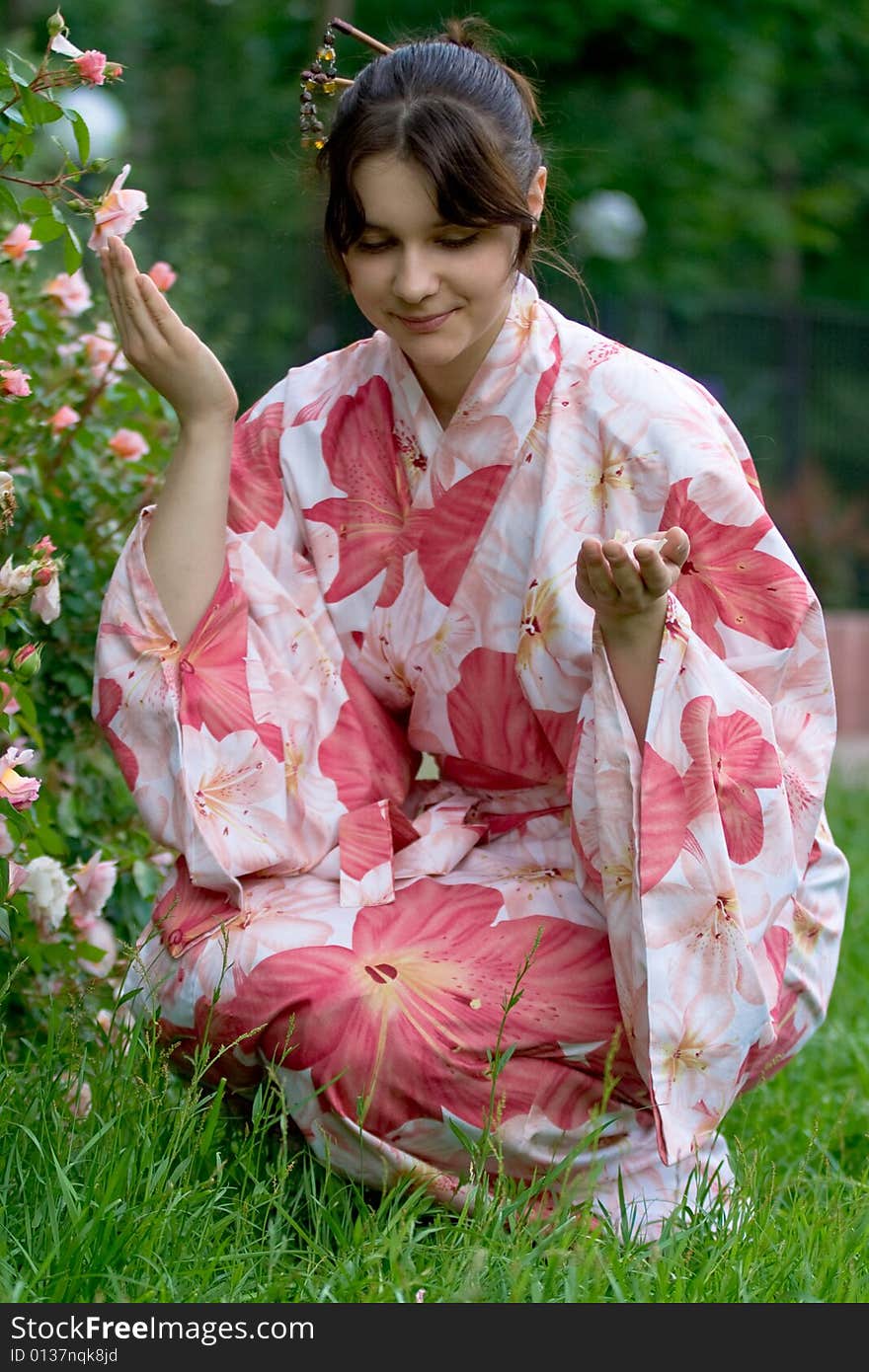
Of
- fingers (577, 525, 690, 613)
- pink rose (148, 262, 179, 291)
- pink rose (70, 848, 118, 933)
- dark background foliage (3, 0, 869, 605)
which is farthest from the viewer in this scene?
dark background foliage (3, 0, 869, 605)

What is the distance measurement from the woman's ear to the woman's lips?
0.20 meters

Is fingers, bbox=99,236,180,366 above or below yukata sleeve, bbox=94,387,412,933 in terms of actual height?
above

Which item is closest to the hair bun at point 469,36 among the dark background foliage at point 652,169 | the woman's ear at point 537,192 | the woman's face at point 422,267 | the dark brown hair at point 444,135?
the dark brown hair at point 444,135

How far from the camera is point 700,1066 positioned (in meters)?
2.08

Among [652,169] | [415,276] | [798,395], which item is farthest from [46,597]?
[798,395]

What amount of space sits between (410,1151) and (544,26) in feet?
22.0

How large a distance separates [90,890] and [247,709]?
15.5 inches

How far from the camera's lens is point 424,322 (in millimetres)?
2295

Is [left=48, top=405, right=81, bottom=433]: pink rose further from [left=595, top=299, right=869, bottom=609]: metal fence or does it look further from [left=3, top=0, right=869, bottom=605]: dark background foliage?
[left=595, top=299, right=869, bottom=609]: metal fence

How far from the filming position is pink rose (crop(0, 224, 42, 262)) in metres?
2.32

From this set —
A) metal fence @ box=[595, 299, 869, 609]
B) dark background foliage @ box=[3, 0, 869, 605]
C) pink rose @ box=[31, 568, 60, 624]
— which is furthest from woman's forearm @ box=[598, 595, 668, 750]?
metal fence @ box=[595, 299, 869, 609]

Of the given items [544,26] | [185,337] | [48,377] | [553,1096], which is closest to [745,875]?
[553,1096]

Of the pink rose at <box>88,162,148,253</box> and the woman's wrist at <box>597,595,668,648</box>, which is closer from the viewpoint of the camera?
the woman's wrist at <box>597,595,668,648</box>

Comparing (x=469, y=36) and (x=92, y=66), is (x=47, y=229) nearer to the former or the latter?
(x=92, y=66)
